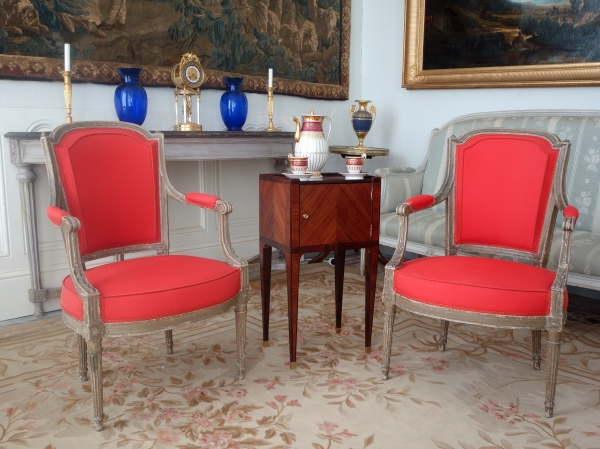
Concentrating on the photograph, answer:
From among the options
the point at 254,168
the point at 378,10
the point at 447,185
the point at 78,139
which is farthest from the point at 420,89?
the point at 78,139

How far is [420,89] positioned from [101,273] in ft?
10.9

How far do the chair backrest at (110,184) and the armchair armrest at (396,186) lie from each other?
1.89 m

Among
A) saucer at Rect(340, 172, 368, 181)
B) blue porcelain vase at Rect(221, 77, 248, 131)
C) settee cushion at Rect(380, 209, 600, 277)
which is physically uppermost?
blue porcelain vase at Rect(221, 77, 248, 131)

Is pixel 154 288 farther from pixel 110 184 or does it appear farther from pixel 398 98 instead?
pixel 398 98

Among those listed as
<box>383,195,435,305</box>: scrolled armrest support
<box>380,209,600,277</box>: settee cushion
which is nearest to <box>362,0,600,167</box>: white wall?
<box>380,209,600,277</box>: settee cushion

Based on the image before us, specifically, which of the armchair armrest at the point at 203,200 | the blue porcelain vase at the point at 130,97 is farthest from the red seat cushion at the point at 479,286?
the blue porcelain vase at the point at 130,97

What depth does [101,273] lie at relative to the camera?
2.27 metres

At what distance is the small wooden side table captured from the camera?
258 centimetres

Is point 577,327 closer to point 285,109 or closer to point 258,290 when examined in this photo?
point 258,290

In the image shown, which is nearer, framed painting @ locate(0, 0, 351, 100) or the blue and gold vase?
framed painting @ locate(0, 0, 351, 100)

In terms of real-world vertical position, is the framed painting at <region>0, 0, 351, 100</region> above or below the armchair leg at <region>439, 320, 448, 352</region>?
above

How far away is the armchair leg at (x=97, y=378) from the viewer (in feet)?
6.76

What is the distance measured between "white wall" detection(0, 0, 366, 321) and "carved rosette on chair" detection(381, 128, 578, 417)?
201 cm

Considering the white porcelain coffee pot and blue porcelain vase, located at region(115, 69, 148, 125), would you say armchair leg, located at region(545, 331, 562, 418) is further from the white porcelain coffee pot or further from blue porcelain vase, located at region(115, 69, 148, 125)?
blue porcelain vase, located at region(115, 69, 148, 125)
